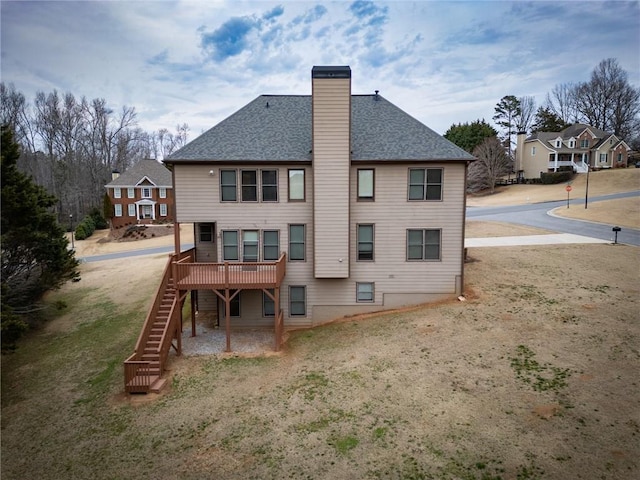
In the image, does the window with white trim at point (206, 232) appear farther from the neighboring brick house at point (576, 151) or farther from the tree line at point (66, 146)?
the neighboring brick house at point (576, 151)

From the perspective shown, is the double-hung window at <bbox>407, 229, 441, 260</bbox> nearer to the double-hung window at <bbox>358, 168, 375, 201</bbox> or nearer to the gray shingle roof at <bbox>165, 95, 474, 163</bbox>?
the double-hung window at <bbox>358, 168, 375, 201</bbox>

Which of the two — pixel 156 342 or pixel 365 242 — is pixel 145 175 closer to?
pixel 156 342

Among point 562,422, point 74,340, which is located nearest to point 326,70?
point 562,422

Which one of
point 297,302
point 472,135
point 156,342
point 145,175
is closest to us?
point 156,342

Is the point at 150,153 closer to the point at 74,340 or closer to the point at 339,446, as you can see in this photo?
the point at 74,340

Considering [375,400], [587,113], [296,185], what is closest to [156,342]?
[375,400]

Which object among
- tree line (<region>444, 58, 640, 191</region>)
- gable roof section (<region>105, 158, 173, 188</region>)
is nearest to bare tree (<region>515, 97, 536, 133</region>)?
tree line (<region>444, 58, 640, 191</region>)
